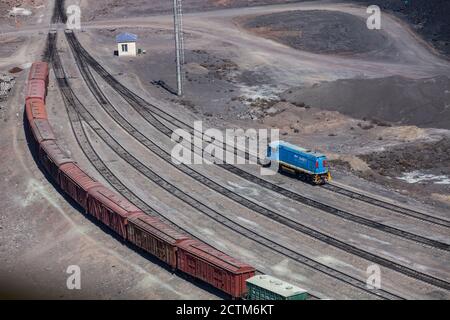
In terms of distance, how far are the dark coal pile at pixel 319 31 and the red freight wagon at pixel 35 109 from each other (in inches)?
1685

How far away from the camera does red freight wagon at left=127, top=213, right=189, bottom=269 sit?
3962 centimetres

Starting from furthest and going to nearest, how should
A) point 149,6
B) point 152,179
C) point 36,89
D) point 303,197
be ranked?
1. point 149,6
2. point 36,89
3. point 152,179
4. point 303,197

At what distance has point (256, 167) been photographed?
5744 centimetres

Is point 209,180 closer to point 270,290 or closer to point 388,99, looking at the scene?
point 270,290

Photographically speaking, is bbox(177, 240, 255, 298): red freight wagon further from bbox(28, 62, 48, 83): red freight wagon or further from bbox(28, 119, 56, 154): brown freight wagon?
bbox(28, 62, 48, 83): red freight wagon

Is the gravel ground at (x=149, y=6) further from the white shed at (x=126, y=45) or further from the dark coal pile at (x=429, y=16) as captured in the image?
the white shed at (x=126, y=45)

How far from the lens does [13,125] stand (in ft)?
227

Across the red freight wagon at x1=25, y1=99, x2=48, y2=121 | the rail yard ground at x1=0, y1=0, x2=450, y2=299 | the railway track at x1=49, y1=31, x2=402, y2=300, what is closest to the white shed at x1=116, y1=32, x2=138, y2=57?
the rail yard ground at x1=0, y1=0, x2=450, y2=299

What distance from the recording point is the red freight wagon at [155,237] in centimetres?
3962

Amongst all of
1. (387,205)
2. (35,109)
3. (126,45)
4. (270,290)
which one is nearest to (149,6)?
(126,45)

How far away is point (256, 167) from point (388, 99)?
20506mm

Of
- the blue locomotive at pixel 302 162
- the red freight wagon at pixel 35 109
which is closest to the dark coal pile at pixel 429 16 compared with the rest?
the blue locomotive at pixel 302 162

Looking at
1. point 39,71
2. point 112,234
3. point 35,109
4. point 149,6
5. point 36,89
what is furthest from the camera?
point 149,6

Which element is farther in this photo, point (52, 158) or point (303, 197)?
point (52, 158)
